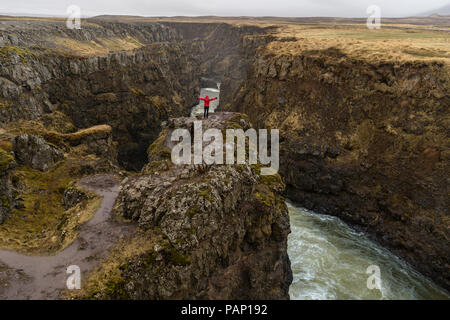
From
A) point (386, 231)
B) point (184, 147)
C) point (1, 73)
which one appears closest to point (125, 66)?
point (1, 73)

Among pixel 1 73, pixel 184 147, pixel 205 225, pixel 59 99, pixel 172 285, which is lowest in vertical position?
pixel 172 285

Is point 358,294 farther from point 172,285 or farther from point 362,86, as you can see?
point 362,86

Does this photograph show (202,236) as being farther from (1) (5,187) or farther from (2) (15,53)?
(2) (15,53)

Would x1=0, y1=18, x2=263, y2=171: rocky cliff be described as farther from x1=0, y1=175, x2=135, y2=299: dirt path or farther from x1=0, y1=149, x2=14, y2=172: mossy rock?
x1=0, y1=175, x2=135, y2=299: dirt path

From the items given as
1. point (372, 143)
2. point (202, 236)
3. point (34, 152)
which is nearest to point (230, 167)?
point (202, 236)

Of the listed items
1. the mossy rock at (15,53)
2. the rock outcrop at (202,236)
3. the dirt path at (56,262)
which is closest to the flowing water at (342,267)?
the rock outcrop at (202,236)

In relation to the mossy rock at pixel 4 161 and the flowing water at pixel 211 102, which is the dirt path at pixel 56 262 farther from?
the flowing water at pixel 211 102
